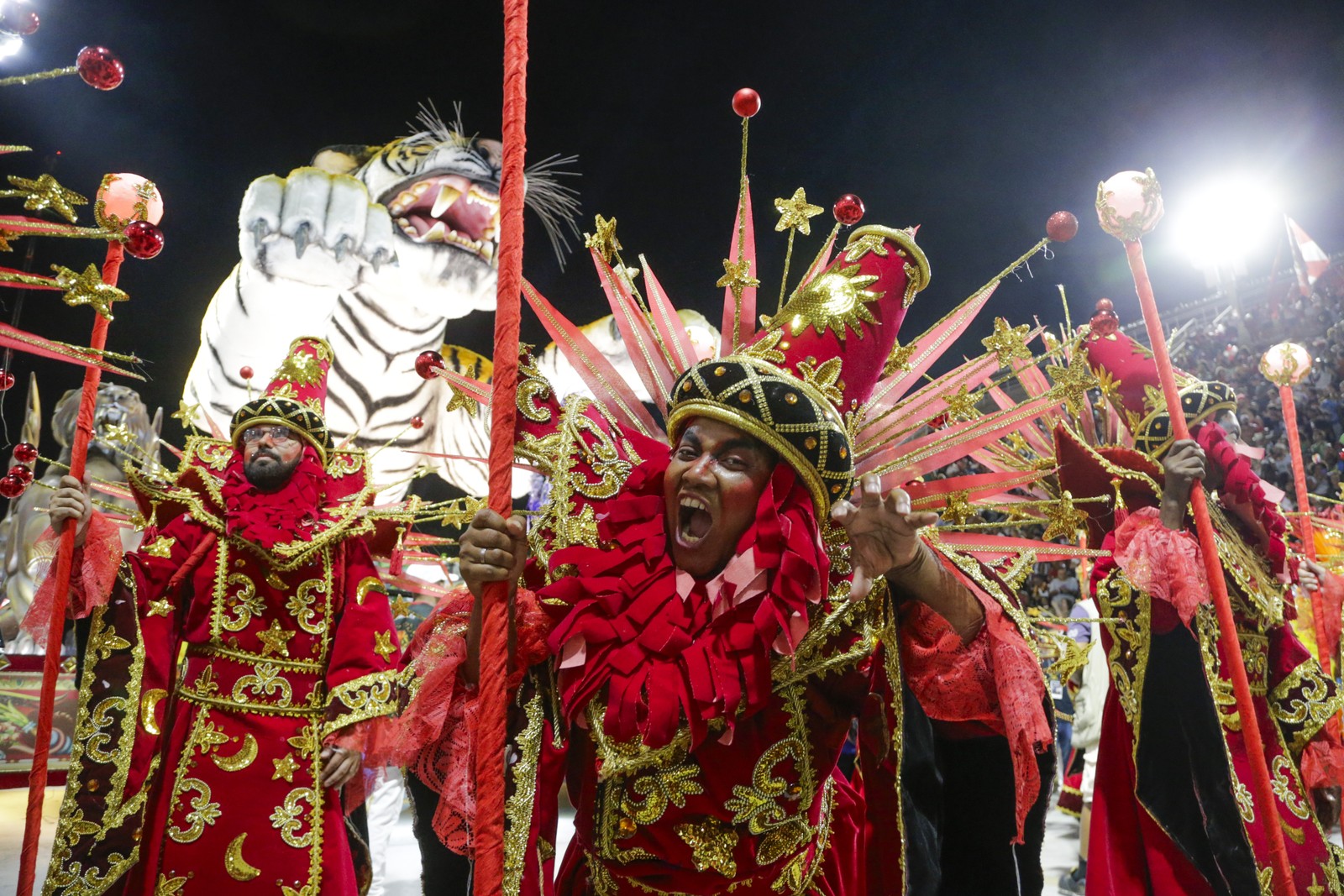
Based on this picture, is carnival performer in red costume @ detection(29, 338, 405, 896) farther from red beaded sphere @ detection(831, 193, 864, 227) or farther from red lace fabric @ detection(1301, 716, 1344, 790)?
red lace fabric @ detection(1301, 716, 1344, 790)

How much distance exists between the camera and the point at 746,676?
1.42 meters

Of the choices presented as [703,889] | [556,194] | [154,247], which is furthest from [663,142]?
[703,889]

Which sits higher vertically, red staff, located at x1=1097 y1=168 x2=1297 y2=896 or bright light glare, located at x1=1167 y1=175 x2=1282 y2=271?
bright light glare, located at x1=1167 y1=175 x2=1282 y2=271

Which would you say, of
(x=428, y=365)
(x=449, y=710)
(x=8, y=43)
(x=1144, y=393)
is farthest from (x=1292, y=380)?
(x=8, y=43)

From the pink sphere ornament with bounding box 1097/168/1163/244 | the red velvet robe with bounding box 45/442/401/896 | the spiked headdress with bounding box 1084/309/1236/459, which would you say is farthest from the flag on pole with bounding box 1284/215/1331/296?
the red velvet robe with bounding box 45/442/401/896

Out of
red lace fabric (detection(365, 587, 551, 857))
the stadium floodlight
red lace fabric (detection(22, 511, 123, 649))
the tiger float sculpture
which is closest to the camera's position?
red lace fabric (detection(365, 587, 551, 857))

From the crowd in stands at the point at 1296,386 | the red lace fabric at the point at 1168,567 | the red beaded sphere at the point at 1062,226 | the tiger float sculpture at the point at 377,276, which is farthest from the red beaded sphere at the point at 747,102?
the crowd in stands at the point at 1296,386

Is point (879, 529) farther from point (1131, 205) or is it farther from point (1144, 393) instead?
point (1144, 393)

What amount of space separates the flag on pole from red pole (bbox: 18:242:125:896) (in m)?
7.85

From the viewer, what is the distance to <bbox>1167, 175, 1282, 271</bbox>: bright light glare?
6.29 m

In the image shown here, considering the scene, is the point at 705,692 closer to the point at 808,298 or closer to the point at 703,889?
the point at 703,889

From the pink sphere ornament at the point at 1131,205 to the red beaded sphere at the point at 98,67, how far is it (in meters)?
2.52

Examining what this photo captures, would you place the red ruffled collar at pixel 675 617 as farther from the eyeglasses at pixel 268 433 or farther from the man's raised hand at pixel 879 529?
the eyeglasses at pixel 268 433

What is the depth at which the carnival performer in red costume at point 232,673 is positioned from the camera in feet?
8.33
